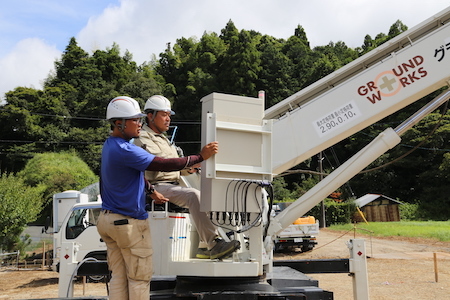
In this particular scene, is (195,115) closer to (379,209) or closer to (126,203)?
(379,209)

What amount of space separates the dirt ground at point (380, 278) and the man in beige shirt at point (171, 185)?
5.01 m

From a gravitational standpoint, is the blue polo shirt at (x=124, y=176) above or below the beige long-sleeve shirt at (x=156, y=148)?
below

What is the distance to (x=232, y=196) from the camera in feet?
15.7

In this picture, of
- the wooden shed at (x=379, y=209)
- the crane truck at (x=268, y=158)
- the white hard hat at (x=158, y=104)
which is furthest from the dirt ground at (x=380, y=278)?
the wooden shed at (x=379, y=209)

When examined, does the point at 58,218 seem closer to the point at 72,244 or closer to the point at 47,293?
the point at 47,293

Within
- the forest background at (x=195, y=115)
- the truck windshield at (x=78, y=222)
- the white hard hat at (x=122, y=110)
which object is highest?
the forest background at (x=195, y=115)

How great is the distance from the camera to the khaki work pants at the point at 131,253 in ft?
13.9

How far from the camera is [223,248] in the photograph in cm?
474

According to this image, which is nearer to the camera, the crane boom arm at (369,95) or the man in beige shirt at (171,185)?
the man in beige shirt at (171,185)

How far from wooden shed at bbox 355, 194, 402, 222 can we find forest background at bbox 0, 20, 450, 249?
1961 millimetres

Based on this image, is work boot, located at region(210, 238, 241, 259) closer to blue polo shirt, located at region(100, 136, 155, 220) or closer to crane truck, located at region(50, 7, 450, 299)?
crane truck, located at region(50, 7, 450, 299)

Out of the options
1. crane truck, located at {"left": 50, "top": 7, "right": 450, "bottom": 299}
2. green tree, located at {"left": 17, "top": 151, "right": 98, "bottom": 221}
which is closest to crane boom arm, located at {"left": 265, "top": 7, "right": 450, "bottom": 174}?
crane truck, located at {"left": 50, "top": 7, "right": 450, "bottom": 299}

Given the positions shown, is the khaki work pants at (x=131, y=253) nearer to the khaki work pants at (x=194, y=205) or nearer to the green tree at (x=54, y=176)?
the khaki work pants at (x=194, y=205)

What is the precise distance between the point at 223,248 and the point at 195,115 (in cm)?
5355
